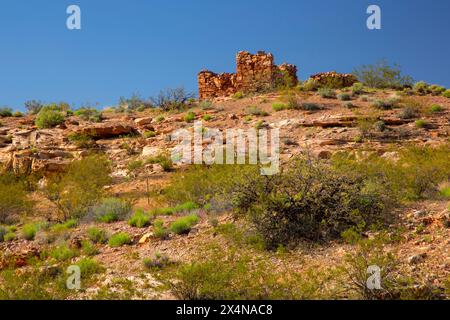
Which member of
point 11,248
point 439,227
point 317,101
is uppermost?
point 317,101

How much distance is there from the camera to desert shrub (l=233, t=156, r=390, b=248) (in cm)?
913

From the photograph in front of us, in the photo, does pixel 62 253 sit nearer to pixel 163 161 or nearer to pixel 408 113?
pixel 163 161

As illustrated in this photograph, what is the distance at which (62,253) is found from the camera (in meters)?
9.61

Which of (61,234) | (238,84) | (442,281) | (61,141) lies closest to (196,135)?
(61,141)

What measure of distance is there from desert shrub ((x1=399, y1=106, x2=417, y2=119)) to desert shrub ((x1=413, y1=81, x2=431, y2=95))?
6283 mm

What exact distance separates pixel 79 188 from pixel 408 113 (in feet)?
52.0

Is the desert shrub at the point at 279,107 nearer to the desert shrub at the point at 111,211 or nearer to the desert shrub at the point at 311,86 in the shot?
the desert shrub at the point at 311,86

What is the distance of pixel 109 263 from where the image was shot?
9062 mm

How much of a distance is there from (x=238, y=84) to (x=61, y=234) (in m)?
22.4

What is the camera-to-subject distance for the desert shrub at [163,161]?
19969 millimetres

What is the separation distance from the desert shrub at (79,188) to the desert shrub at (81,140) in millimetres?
5577

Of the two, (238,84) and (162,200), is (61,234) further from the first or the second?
(238,84)

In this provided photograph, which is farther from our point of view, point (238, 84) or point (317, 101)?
point (238, 84)
